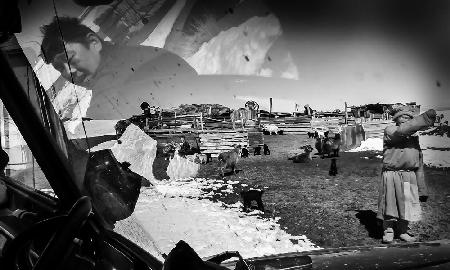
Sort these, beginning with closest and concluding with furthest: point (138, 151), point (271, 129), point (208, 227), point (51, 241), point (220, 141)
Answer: point (51, 241) < point (208, 227) < point (138, 151) < point (220, 141) < point (271, 129)

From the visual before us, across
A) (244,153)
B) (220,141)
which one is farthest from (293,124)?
(244,153)

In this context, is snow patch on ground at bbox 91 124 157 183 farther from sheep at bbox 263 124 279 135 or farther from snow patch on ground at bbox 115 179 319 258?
sheep at bbox 263 124 279 135

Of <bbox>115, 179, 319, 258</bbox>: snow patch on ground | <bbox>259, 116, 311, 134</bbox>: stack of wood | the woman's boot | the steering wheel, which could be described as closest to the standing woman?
the woman's boot

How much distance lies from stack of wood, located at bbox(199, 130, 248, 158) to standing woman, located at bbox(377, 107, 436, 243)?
13.5 meters

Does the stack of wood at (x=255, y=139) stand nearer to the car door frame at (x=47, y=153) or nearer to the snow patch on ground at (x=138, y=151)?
the snow patch on ground at (x=138, y=151)

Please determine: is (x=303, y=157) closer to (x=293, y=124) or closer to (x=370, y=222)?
(x=370, y=222)

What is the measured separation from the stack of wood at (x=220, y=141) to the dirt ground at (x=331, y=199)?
4109 mm

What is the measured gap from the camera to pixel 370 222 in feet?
20.0

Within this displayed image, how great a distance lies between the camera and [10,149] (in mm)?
1509

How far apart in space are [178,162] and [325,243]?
24.5ft

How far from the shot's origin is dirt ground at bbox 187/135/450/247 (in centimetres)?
565

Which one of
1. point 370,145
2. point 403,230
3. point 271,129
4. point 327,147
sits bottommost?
point 403,230

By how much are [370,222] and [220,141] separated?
42.6ft

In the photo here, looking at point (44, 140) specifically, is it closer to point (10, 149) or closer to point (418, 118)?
point (10, 149)
